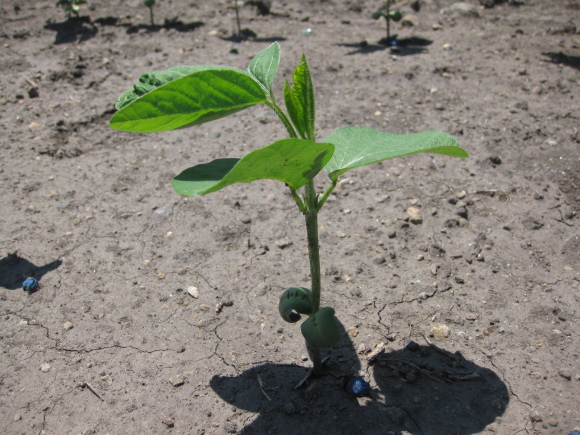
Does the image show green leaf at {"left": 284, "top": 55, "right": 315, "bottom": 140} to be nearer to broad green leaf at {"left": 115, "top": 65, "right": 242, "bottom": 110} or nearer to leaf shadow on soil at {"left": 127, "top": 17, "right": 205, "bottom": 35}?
broad green leaf at {"left": 115, "top": 65, "right": 242, "bottom": 110}

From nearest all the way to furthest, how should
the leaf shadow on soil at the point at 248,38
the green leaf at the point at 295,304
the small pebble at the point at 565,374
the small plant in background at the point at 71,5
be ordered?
1. the green leaf at the point at 295,304
2. the small pebble at the point at 565,374
3. the leaf shadow on soil at the point at 248,38
4. the small plant in background at the point at 71,5

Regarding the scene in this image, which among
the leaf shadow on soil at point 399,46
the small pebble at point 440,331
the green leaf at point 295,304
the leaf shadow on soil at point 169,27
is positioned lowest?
the small pebble at point 440,331

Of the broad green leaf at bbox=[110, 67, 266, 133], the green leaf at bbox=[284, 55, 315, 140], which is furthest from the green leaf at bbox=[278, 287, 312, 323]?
the broad green leaf at bbox=[110, 67, 266, 133]

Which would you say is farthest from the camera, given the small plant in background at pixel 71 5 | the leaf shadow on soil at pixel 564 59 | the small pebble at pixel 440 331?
the small plant in background at pixel 71 5

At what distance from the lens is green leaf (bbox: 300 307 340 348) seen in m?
1.55

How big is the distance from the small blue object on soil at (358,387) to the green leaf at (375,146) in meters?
0.70

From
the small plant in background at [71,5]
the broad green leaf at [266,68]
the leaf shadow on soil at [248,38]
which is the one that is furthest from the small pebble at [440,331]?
the small plant in background at [71,5]

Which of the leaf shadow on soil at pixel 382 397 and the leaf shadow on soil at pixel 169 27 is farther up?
the leaf shadow on soil at pixel 169 27

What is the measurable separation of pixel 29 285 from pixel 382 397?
1538 mm

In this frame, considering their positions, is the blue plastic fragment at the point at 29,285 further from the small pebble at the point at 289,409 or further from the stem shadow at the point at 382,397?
the small pebble at the point at 289,409

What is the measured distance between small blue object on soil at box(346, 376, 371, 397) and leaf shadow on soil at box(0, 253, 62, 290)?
4.79 ft

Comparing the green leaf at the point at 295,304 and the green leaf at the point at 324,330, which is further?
the green leaf at the point at 295,304

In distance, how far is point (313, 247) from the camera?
1.69 meters

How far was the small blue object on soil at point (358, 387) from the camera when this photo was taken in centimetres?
178
